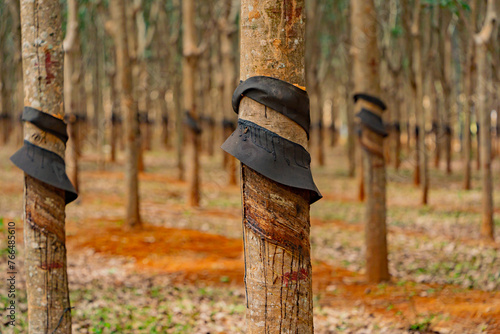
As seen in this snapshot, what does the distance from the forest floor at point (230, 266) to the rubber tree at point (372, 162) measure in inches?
14.1

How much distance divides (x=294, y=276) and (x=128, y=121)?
24.9 ft

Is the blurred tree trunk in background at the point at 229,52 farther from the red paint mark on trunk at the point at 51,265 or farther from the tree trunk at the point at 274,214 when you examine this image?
the tree trunk at the point at 274,214

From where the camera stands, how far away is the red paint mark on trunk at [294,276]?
1921 millimetres

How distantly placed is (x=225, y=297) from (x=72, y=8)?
7984 millimetres

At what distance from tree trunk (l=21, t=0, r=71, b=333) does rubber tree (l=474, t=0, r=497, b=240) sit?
718cm

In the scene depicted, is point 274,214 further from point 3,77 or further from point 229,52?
point 3,77

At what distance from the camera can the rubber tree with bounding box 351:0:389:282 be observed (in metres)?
5.84

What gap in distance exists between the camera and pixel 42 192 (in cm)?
308

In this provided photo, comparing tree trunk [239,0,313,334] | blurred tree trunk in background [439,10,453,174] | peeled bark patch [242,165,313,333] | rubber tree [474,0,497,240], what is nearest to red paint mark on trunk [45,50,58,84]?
tree trunk [239,0,313,334]

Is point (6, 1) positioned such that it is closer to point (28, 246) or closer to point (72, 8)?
point (72, 8)

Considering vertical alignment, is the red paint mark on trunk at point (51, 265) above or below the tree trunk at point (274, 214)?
below

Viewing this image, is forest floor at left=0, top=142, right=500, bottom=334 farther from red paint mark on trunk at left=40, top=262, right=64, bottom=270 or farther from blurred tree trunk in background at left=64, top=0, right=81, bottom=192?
red paint mark on trunk at left=40, top=262, right=64, bottom=270

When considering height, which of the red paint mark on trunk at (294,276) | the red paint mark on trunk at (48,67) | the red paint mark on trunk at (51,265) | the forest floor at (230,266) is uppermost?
the red paint mark on trunk at (48,67)

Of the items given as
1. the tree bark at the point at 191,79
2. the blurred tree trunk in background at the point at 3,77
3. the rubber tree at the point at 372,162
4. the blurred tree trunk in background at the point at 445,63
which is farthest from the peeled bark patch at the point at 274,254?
the blurred tree trunk in background at the point at 3,77
